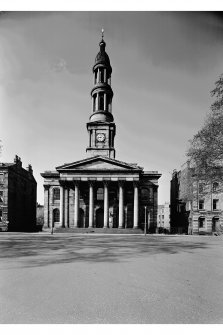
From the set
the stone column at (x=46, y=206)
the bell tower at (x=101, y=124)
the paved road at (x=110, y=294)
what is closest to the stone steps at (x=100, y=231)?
the stone column at (x=46, y=206)

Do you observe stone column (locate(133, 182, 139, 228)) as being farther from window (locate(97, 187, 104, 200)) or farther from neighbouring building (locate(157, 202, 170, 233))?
neighbouring building (locate(157, 202, 170, 233))

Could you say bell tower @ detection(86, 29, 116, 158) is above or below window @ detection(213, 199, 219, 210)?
above

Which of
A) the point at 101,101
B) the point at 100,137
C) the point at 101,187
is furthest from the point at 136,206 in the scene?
the point at 101,101

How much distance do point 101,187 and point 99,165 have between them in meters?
5.91

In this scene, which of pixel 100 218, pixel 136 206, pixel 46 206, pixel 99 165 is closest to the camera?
pixel 136 206

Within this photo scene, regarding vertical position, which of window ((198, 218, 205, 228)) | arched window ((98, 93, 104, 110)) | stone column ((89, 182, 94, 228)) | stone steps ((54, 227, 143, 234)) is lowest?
stone steps ((54, 227, 143, 234))

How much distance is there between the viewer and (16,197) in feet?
164

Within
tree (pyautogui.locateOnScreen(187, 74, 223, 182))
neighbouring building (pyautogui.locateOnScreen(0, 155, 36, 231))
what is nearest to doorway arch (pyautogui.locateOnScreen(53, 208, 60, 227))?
neighbouring building (pyautogui.locateOnScreen(0, 155, 36, 231))

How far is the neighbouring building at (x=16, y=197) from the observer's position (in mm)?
45425

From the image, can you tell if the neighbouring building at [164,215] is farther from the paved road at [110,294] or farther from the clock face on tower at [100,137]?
the paved road at [110,294]

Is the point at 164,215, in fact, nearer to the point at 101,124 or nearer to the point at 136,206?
the point at 136,206

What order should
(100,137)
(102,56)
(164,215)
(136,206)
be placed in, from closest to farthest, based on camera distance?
1. (102,56)
2. (136,206)
3. (100,137)
4. (164,215)

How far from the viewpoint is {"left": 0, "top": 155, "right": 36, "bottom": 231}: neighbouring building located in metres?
45.4

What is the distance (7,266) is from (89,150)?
1606 inches
